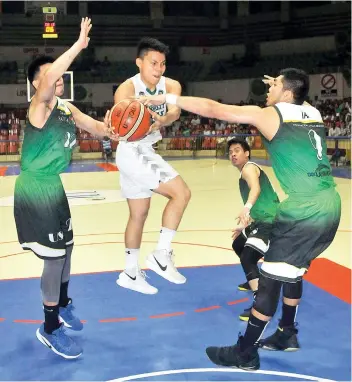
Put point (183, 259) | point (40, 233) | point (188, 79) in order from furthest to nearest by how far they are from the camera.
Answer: point (188, 79)
point (183, 259)
point (40, 233)

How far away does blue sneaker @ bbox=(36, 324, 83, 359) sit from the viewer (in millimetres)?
3998

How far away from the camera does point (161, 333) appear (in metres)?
4.45

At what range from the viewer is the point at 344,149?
19.3 metres

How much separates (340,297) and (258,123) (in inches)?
89.0

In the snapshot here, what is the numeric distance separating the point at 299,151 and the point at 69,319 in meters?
2.27

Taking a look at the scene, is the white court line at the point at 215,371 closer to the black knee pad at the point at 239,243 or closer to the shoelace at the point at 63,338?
the shoelace at the point at 63,338

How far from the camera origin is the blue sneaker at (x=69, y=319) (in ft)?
14.9

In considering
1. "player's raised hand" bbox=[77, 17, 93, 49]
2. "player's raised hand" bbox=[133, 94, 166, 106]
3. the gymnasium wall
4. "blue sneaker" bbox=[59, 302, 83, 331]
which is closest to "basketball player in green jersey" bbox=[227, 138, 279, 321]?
"player's raised hand" bbox=[133, 94, 166, 106]

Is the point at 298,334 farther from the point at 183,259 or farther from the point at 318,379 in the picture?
the point at 183,259

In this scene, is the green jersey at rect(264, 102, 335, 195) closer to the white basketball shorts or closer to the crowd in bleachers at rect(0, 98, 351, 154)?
the white basketball shorts

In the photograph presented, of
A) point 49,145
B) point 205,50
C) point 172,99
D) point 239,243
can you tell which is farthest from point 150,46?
point 205,50

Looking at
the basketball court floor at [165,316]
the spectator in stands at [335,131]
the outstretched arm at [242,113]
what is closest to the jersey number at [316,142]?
the outstretched arm at [242,113]

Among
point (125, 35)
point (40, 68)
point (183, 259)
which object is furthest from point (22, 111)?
point (40, 68)

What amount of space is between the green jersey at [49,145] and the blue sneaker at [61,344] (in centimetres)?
118
